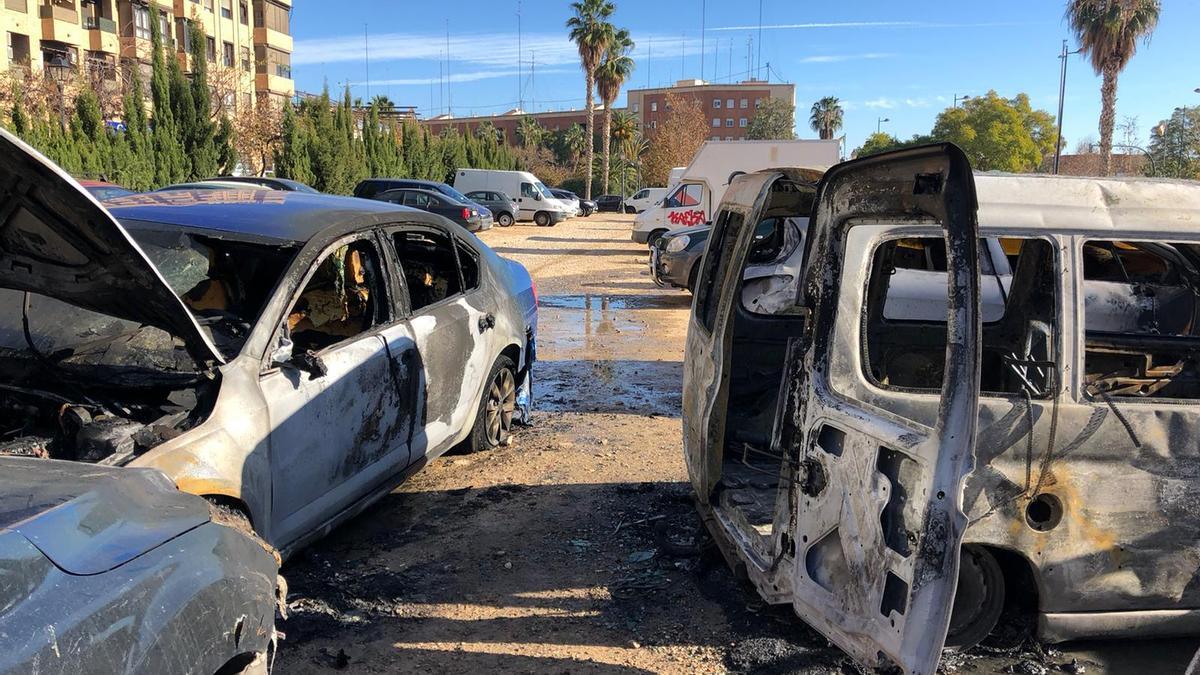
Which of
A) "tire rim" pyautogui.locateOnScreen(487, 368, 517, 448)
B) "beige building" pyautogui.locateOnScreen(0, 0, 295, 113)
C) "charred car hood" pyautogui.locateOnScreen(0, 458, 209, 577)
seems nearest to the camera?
"charred car hood" pyautogui.locateOnScreen(0, 458, 209, 577)

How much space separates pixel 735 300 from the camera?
3.72 metres

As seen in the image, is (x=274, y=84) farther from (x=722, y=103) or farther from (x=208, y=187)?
(x=722, y=103)

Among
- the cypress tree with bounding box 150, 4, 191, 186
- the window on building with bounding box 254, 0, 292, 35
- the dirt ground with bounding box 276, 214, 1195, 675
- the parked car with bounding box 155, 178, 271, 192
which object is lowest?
the dirt ground with bounding box 276, 214, 1195, 675

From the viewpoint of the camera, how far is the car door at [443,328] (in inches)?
184

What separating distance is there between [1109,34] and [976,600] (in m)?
40.6

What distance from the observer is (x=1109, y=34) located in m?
35.8

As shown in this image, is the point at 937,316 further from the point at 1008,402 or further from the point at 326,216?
the point at 326,216

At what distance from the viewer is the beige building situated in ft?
125

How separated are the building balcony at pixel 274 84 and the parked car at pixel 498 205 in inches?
1156

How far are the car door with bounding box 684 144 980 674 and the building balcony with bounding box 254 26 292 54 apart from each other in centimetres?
6480

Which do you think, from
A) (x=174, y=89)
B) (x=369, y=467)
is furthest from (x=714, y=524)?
(x=174, y=89)

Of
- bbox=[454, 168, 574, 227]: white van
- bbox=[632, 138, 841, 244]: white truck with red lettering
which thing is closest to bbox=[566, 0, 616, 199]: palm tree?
bbox=[454, 168, 574, 227]: white van

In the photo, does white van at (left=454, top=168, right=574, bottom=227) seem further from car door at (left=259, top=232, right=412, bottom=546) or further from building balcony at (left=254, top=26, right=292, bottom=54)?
building balcony at (left=254, top=26, right=292, bottom=54)

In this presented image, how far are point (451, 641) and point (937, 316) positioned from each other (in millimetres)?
3316
